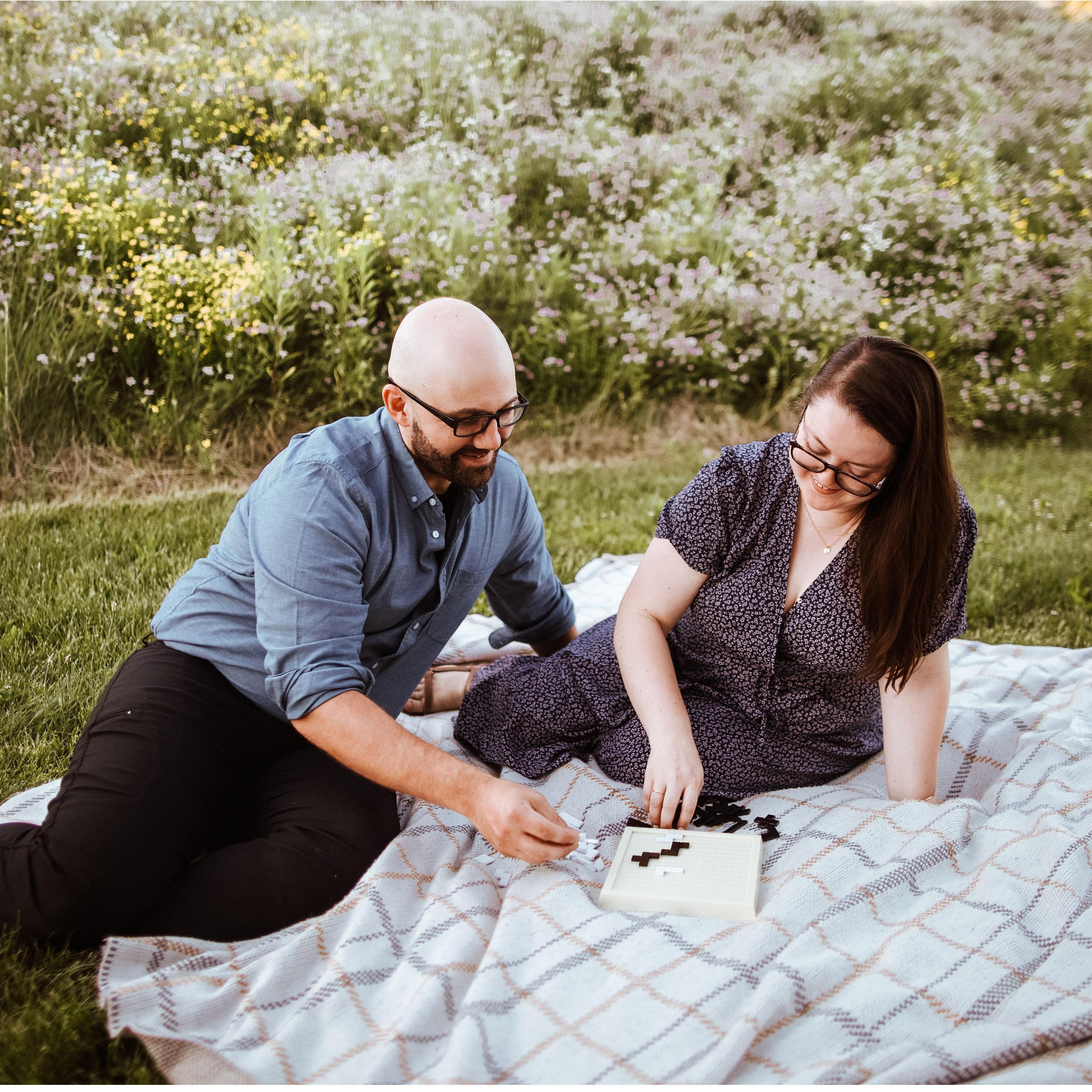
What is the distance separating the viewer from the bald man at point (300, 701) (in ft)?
5.32

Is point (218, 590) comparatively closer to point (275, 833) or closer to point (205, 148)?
point (275, 833)

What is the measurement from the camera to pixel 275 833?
1766 millimetres

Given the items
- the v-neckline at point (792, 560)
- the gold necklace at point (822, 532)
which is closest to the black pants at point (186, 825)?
the v-neckline at point (792, 560)

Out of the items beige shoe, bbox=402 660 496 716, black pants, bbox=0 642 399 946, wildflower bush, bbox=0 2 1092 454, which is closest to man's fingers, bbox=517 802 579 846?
black pants, bbox=0 642 399 946

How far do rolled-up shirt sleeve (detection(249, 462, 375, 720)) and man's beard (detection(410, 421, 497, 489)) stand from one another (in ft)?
0.52

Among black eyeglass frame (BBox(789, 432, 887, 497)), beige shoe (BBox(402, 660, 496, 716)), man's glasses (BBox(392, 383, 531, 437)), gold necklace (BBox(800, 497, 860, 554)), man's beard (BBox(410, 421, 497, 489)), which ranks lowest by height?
beige shoe (BBox(402, 660, 496, 716))

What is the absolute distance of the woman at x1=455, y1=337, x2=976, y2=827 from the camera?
182 cm

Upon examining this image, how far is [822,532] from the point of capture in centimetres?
202

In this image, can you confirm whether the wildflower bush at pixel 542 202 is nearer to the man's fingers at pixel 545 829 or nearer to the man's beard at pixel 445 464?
the man's beard at pixel 445 464

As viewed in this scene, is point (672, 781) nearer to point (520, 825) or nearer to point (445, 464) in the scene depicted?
point (520, 825)

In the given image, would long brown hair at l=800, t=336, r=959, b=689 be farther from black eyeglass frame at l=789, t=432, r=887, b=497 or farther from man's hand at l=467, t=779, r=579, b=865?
man's hand at l=467, t=779, r=579, b=865

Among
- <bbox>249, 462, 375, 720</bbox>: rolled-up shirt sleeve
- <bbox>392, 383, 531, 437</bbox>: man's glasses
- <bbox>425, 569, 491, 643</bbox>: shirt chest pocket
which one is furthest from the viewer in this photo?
<bbox>425, 569, 491, 643</bbox>: shirt chest pocket

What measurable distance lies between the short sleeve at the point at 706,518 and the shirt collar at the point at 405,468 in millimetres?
485

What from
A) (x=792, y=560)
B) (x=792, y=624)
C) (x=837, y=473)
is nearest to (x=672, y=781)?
(x=792, y=624)
